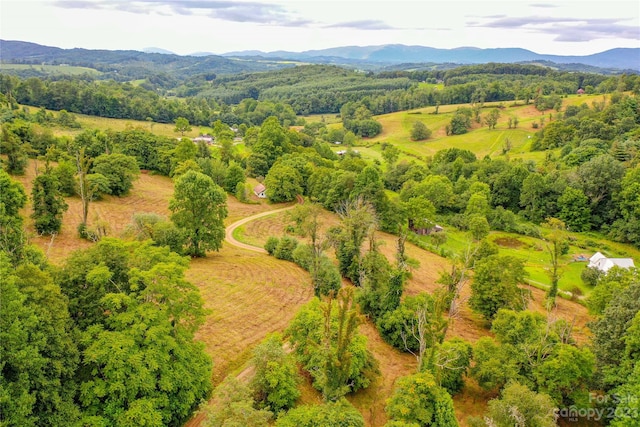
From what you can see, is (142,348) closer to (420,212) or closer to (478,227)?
(478,227)

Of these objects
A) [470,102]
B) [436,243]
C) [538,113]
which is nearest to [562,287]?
[436,243]

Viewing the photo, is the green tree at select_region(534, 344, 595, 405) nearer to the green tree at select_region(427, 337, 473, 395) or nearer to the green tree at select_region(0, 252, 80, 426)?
the green tree at select_region(427, 337, 473, 395)

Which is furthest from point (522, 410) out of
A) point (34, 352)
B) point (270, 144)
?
point (270, 144)

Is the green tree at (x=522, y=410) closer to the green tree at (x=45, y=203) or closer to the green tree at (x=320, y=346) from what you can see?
the green tree at (x=320, y=346)

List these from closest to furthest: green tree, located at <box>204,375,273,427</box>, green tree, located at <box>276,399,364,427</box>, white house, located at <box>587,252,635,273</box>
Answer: green tree, located at <box>204,375,273,427</box>
green tree, located at <box>276,399,364,427</box>
white house, located at <box>587,252,635,273</box>

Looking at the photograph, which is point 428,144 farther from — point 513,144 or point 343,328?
point 343,328

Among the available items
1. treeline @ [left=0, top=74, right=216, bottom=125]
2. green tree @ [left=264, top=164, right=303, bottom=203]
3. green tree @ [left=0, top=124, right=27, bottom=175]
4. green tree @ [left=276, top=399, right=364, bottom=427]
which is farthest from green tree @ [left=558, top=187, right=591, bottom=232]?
treeline @ [left=0, top=74, right=216, bottom=125]
